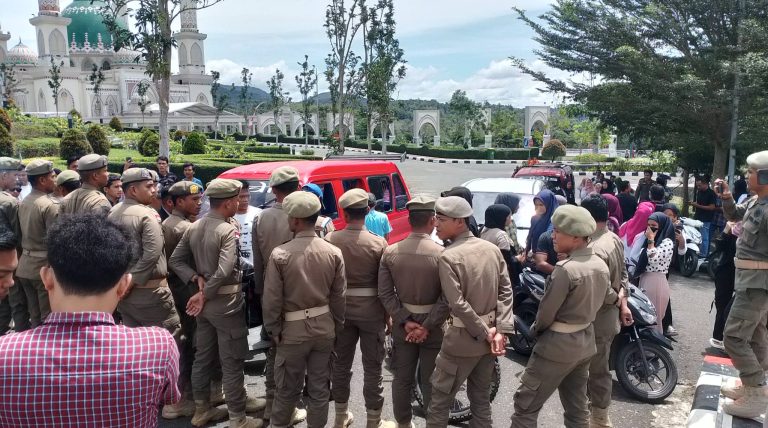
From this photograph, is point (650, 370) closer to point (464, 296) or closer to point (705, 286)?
point (464, 296)

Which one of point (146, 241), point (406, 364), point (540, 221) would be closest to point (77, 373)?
point (406, 364)

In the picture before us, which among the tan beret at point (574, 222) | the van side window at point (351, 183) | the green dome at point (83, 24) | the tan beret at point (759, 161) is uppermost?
the green dome at point (83, 24)

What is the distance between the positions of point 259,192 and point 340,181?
1.00 metres

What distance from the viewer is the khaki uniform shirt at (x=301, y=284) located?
353 centimetres

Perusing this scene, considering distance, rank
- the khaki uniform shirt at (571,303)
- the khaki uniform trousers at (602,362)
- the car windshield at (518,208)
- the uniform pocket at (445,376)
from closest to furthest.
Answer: the khaki uniform shirt at (571,303), the uniform pocket at (445,376), the khaki uniform trousers at (602,362), the car windshield at (518,208)

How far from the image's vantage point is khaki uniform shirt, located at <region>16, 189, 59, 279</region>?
16.0 feet

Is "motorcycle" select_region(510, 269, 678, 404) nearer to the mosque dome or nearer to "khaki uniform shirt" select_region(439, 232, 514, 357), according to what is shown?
"khaki uniform shirt" select_region(439, 232, 514, 357)

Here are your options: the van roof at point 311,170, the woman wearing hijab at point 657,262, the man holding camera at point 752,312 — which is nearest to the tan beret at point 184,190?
the van roof at point 311,170

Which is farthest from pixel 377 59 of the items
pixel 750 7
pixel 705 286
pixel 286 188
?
pixel 286 188

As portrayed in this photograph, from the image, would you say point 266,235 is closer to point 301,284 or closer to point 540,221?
point 301,284

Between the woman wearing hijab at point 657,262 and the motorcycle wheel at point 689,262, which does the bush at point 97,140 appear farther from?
the woman wearing hijab at point 657,262

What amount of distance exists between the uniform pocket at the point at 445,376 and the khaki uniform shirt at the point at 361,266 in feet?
2.25

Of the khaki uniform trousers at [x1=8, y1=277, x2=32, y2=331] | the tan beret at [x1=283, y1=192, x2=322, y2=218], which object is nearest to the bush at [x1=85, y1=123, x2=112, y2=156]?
the khaki uniform trousers at [x1=8, y1=277, x2=32, y2=331]

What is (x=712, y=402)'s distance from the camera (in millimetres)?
4188
